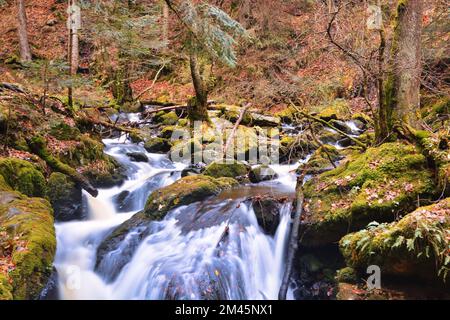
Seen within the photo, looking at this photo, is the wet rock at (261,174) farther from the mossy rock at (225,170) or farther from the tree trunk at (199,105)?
the tree trunk at (199,105)

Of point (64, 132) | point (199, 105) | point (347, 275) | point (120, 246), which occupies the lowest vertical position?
point (120, 246)

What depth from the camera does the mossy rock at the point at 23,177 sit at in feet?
21.1

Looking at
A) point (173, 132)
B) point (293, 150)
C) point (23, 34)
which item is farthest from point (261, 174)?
point (23, 34)

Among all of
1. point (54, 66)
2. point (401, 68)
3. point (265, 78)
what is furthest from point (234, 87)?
point (401, 68)

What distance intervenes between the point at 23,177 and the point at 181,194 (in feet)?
9.84

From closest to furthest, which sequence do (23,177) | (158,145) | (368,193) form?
(368,193) < (23,177) < (158,145)

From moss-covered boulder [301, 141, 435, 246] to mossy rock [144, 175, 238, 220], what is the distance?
2.27 m

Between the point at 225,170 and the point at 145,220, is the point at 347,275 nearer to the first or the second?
the point at 145,220

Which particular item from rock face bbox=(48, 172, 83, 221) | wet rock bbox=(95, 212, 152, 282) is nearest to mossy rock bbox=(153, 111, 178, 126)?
rock face bbox=(48, 172, 83, 221)

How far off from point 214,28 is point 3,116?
16.3ft

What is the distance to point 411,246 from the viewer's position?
3.98 metres

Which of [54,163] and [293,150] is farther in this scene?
[293,150]

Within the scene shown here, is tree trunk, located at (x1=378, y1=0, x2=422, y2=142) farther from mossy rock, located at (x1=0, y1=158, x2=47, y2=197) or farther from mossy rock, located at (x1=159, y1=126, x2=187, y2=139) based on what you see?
mossy rock, located at (x1=159, y1=126, x2=187, y2=139)

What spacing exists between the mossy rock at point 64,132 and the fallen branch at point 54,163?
0.88 meters
